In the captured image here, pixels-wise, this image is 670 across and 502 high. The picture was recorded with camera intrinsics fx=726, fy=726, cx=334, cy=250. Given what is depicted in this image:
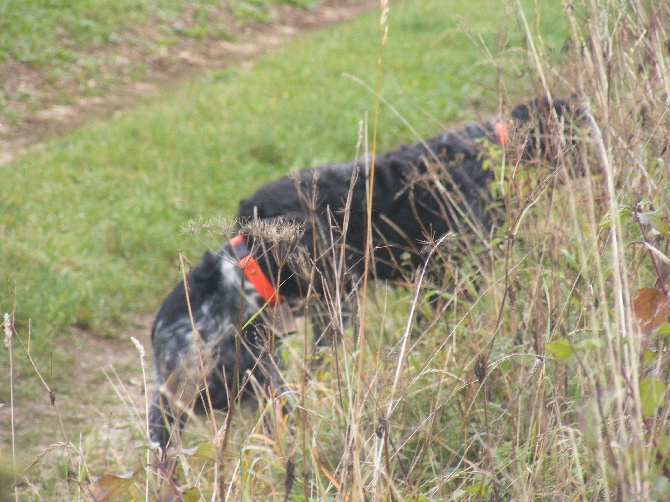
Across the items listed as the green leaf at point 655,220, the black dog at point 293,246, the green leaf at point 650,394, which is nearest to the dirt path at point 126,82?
the black dog at point 293,246

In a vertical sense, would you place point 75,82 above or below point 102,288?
above

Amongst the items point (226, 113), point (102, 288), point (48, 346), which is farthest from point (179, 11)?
point (48, 346)

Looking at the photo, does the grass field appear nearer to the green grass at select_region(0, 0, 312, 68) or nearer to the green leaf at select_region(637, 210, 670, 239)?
the green leaf at select_region(637, 210, 670, 239)

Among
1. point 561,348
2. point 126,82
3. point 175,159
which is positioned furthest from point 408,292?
point 126,82

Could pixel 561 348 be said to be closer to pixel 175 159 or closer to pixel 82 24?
pixel 175 159

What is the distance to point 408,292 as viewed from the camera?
13.6ft

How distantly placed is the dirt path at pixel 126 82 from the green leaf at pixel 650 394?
6.68 metres

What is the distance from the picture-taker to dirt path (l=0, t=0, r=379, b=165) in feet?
24.7

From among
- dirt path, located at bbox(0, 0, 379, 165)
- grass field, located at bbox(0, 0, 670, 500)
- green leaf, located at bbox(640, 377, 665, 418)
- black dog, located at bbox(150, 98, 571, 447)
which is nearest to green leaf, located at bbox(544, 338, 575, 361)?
grass field, located at bbox(0, 0, 670, 500)

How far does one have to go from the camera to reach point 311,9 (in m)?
13.2

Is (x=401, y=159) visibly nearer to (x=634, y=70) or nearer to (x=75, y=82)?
(x=634, y=70)

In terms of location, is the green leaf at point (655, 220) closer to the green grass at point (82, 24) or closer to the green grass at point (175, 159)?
the green grass at point (175, 159)

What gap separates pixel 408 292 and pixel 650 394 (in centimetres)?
291

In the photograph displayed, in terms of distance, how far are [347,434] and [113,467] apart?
1.72 metres
